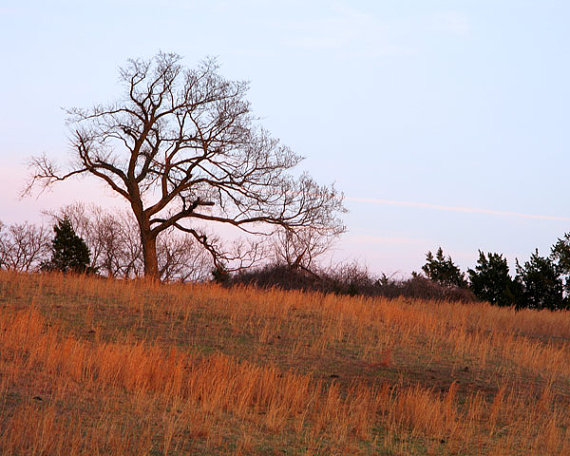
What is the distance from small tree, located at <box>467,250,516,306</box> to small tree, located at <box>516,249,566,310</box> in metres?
1.00

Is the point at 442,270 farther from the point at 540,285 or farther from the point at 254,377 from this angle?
the point at 254,377

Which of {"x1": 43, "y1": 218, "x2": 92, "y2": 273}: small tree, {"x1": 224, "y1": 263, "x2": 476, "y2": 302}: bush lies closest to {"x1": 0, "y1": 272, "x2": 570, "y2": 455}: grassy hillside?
{"x1": 224, "y1": 263, "x2": 476, "y2": 302}: bush

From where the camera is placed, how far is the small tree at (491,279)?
44.4 m

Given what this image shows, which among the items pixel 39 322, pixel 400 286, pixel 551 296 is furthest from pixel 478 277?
pixel 39 322

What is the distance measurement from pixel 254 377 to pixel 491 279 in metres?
36.8

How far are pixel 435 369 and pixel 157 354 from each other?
591cm

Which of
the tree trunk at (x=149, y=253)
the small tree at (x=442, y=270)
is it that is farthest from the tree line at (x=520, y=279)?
the tree trunk at (x=149, y=253)

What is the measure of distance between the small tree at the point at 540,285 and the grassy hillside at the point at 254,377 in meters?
24.5

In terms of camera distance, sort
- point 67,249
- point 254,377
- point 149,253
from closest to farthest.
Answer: point 254,377 → point 149,253 → point 67,249

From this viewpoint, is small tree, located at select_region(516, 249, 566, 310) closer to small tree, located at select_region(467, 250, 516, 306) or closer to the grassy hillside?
small tree, located at select_region(467, 250, 516, 306)

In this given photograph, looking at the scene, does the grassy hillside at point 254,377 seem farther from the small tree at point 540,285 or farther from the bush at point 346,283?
the small tree at point 540,285

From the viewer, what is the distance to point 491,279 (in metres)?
45.0

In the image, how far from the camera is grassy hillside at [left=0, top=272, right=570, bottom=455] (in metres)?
8.12

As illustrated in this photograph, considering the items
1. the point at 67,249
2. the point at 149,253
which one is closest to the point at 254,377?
the point at 149,253
